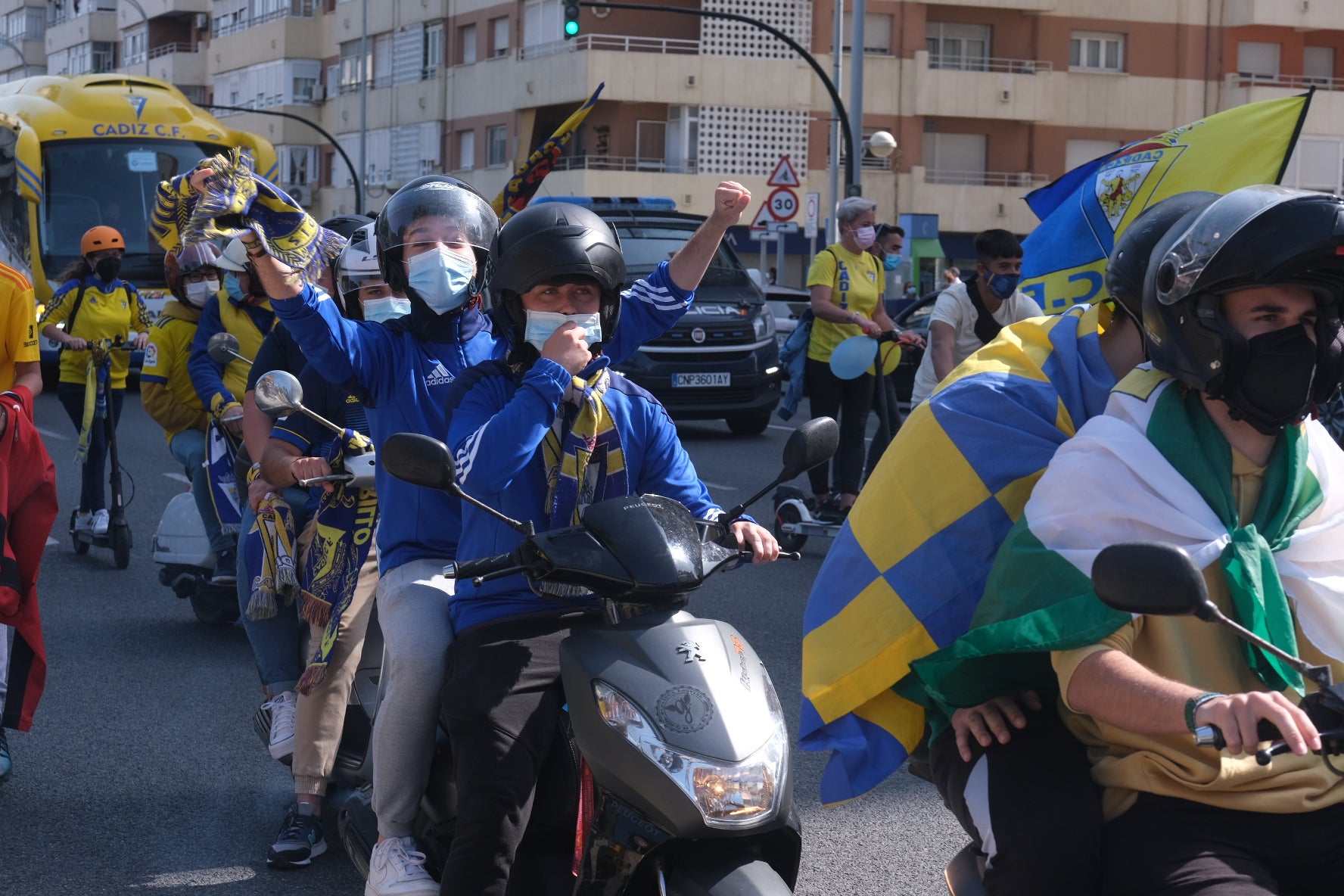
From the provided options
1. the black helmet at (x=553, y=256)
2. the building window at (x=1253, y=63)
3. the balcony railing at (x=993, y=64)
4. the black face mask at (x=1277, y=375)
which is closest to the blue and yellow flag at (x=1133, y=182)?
the black face mask at (x=1277, y=375)

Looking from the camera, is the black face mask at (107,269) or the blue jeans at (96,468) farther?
the black face mask at (107,269)

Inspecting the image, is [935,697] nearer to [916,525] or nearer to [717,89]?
[916,525]

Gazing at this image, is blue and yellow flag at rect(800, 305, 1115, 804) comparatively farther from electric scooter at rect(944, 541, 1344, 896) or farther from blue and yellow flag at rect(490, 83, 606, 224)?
blue and yellow flag at rect(490, 83, 606, 224)

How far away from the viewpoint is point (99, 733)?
5898mm

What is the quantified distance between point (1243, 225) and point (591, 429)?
4.68 feet

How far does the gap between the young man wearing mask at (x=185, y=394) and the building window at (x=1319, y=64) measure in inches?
1749

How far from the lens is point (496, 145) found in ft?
163

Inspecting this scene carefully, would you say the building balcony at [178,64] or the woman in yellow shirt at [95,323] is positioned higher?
the building balcony at [178,64]

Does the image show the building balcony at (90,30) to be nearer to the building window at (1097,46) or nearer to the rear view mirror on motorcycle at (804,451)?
the building window at (1097,46)

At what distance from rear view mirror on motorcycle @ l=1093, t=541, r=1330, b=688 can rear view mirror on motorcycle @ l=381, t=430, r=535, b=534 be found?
3.76ft

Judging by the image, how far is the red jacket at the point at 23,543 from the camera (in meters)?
4.97

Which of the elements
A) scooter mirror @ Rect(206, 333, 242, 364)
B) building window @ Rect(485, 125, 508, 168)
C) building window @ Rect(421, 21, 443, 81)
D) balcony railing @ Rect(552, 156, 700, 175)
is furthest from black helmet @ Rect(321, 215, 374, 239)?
building window @ Rect(421, 21, 443, 81)

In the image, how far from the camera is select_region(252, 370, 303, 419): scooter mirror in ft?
11.8

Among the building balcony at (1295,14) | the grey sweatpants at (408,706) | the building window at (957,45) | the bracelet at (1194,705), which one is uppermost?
the building balcony at (1295,14)
